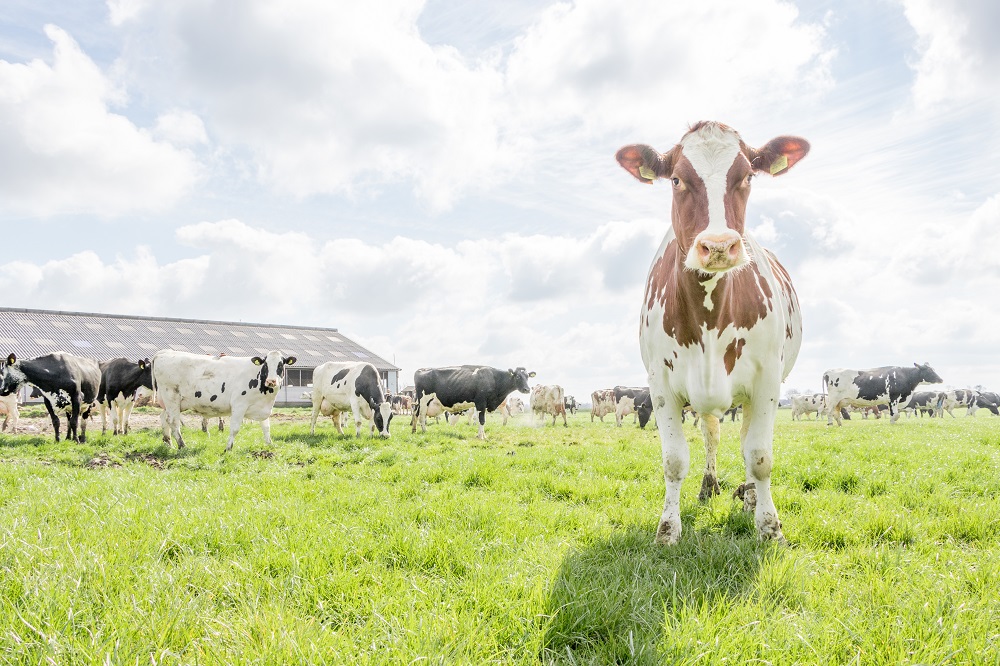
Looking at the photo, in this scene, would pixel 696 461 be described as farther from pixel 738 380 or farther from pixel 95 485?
pixel 95 485

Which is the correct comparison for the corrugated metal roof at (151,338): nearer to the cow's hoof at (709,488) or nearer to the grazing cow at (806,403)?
the grazing cow at (806,403)

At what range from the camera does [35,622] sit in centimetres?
256

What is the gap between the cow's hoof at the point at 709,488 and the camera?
5905mm

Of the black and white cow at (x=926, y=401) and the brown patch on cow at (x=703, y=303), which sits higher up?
the brown patch on cow at (x=703, y=303)

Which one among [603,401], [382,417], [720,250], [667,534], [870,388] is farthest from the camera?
[603,401]

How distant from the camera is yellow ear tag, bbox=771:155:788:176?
4598mm

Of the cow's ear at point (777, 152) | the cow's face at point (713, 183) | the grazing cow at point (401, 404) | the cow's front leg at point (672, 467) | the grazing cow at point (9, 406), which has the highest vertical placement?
the cow's ear at point (777, 152)

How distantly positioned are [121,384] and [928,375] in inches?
1311

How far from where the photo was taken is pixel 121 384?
15617 mm

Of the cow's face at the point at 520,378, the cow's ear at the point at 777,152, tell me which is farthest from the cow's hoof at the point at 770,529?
the cow's face at the point at 520,378

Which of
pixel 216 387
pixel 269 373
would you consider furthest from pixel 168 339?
pixel 269 373

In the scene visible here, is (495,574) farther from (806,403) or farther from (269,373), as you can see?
(806,403)

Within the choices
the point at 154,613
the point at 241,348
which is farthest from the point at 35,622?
the point at 241,348

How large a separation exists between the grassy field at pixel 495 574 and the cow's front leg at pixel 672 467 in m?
0.14
